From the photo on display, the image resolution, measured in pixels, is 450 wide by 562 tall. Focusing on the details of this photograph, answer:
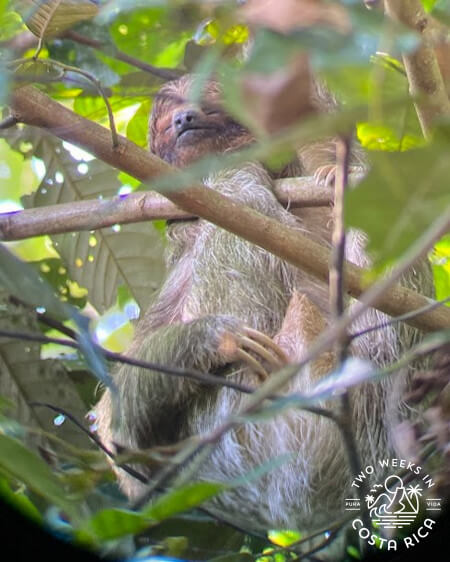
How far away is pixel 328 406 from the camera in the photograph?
9.45 feet

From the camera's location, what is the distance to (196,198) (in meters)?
2.09

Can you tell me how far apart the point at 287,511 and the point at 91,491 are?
4.22ft

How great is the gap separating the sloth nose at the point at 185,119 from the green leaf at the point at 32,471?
2.33 metres

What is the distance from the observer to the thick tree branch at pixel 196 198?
211 cm

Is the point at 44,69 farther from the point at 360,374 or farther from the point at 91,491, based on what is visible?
the point at 360,374

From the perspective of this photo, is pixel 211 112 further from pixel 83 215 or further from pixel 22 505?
pixel 22 505

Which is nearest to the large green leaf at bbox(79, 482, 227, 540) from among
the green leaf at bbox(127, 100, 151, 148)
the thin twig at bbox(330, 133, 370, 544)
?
the thin twig at bbox(330, 133, 370, 544)

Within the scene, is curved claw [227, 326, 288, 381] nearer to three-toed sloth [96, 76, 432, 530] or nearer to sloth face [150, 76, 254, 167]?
three-toed sloth [96, 76, 432, 530]

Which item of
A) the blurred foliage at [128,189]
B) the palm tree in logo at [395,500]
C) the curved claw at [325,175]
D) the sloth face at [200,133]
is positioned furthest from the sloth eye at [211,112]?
the palm tree in logo at [395,500]

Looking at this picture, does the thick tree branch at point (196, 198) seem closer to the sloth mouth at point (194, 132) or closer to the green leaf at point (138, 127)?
the sloth mouth at point (194, 132)

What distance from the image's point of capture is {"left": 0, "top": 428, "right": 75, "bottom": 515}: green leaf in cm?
149

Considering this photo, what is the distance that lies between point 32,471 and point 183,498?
326 millimetres

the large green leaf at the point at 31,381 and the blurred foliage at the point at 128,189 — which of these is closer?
the blurred foliage at the point at 128,189

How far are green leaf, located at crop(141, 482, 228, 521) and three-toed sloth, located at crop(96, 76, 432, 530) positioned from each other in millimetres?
1252
